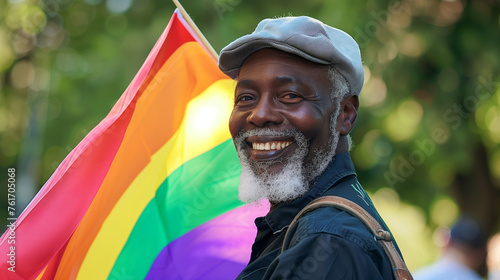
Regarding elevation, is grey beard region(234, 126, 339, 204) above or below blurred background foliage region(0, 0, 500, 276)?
above

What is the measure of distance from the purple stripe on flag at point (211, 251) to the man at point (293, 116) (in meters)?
0.75

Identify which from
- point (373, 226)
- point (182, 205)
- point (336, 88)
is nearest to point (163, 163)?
point (182, 205)

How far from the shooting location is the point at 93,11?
7.88 meters

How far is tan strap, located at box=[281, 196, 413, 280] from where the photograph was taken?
6.83ft

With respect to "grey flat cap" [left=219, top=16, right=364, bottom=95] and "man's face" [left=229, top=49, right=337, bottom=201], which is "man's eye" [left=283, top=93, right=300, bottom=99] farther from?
"grey flat cap" [left=219, top=16, right=364, bottom=95]

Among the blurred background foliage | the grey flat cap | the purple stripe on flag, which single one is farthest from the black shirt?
the blurred background foliage

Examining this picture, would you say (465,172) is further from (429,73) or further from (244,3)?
(244,3)

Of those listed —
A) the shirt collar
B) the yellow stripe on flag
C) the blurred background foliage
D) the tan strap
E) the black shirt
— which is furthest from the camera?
the blurred background foliage

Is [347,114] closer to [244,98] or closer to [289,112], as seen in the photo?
[289,112]

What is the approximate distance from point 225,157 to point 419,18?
11.7 feet

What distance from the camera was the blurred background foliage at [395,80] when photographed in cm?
648

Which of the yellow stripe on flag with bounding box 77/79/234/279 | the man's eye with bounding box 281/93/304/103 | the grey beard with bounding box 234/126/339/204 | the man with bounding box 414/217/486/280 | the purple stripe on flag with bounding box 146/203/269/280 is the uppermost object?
the man's eye with bounding box 281/93/304/103

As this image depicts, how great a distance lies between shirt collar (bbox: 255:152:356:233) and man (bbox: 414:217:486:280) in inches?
103

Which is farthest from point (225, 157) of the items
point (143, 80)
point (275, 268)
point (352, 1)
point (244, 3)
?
point (244, 3)
